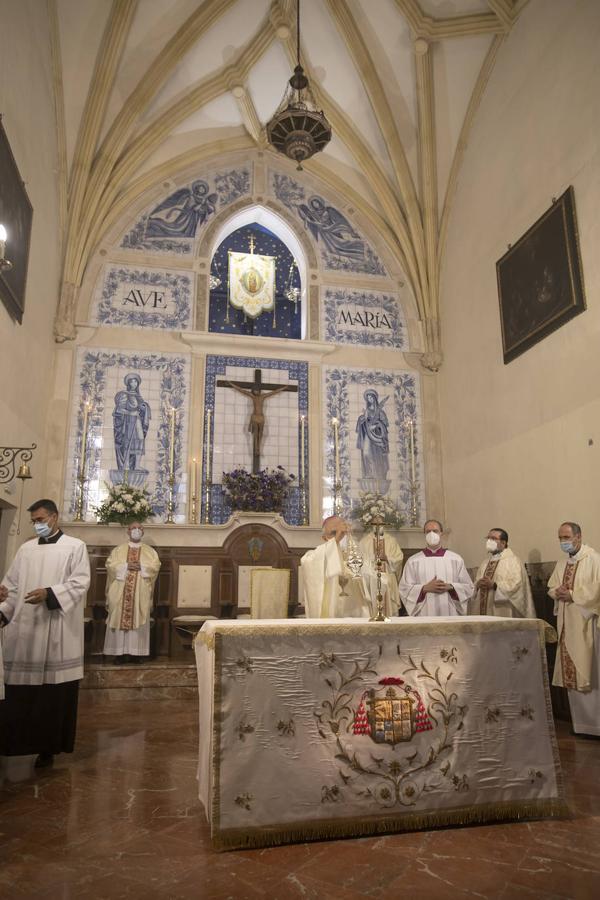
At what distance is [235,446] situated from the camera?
11.4m

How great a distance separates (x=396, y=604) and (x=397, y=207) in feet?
24.1

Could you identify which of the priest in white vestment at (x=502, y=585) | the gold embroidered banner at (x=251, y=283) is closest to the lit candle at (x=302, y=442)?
the gold embroidered banner at (x=251, y=283)

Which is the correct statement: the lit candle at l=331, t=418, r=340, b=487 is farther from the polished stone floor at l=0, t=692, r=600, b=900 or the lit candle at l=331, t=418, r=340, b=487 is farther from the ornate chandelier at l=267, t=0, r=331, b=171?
the polished stone floor at l=0, t=692, r=600, b=900

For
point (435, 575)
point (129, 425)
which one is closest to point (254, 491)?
point (129, 425)

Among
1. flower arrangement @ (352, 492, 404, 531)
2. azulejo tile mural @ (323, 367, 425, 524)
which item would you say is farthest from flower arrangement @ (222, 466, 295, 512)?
flower arrangement @ (352, 492, 404, 531)

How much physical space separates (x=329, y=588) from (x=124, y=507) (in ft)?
17.6

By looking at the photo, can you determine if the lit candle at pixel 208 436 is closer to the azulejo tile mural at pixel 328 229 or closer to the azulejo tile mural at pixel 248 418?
the azulejo tile mural at pixel 248 418

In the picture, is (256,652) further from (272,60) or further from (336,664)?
(272,60)

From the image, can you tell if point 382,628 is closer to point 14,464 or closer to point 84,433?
point 14,464

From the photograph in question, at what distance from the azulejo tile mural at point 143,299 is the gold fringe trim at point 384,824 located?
9.30 metres

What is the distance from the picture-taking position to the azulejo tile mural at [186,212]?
12.1 metres

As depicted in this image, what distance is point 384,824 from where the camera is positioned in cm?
377

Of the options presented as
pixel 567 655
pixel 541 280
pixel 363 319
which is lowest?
pixel 567 655

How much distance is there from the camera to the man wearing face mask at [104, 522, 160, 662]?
9.16 metres
